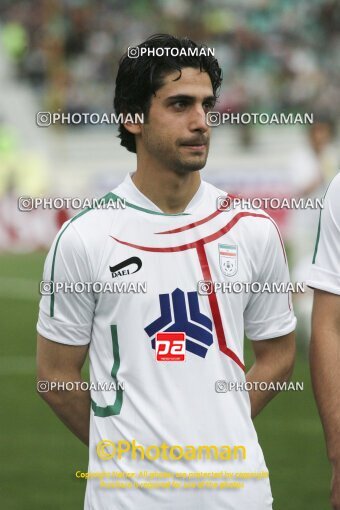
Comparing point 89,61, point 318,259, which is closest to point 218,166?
point 89,61

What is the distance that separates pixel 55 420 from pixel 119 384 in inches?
198

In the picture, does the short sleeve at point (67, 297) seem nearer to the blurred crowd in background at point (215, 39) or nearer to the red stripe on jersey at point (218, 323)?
the red stripe on jersey at point (218, 323)

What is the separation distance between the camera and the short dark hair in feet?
11.1

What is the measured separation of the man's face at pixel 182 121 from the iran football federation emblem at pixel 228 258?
238mm

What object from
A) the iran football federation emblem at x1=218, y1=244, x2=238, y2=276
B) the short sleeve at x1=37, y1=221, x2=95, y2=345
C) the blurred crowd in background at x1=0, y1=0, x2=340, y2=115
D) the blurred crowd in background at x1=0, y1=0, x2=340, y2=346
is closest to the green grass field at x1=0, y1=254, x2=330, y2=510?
the short sleeve at x1=37, y1=221, x2=95, y2=345

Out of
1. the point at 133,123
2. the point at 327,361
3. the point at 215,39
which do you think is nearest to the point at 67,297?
the point at 133,123

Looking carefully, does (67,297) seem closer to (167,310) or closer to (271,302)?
(167,310)

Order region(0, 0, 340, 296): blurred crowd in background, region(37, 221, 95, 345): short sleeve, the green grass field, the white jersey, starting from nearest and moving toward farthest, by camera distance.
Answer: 1. the white jersey
2. region(37, 221, 95, 345): short sleeve
3. the green grass field
4. region(0, 0, 340, 296): blurred crowd in background

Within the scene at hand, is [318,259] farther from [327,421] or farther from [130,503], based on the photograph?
[130,503]

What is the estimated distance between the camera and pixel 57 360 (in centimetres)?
348

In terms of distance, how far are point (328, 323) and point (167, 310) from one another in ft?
1.57

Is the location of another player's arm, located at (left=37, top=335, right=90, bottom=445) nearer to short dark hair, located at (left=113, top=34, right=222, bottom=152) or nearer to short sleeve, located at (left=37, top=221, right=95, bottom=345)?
short sleeve, located at (left=37, top=221, right=95, bottom=345)

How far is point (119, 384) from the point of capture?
10.8 feet

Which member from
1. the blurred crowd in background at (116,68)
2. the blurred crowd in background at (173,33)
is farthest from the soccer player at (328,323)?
the blurred crowd in background at (173,33)
